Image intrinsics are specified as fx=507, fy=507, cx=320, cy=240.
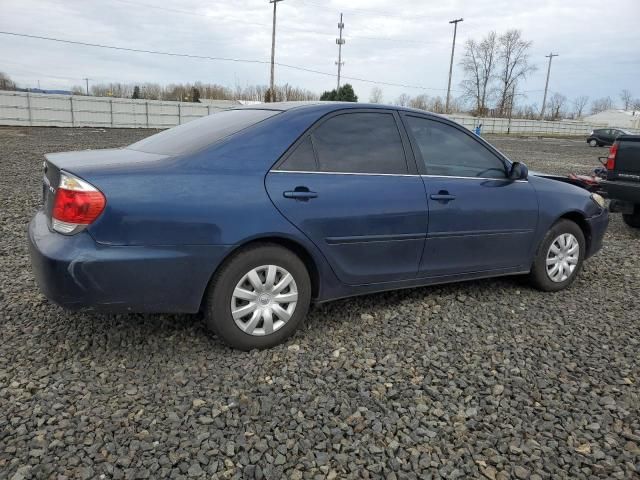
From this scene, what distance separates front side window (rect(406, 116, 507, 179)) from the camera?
3789 mm

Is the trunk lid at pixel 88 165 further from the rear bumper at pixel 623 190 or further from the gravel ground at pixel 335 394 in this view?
the rear bumper at pixel 623 190

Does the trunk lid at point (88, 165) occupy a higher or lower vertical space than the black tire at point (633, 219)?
higher

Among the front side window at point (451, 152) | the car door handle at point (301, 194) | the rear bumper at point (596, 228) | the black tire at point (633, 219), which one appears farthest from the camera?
the black tire at point (633, 219)

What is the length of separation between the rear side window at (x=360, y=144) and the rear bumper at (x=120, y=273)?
0.95 metres

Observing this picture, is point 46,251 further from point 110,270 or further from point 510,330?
point 510,330

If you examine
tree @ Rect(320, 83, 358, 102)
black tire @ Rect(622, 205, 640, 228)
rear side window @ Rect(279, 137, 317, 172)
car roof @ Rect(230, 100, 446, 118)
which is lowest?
black tire @ Rect(622, 205, 640, 228)

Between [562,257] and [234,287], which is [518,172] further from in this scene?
[234,287]

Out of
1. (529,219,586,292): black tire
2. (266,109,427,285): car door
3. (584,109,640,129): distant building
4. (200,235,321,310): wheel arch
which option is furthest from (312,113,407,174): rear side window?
(584,109,640,129): distant building

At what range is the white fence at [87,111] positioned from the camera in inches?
1082

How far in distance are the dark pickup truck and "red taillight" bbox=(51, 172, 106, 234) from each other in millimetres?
6593

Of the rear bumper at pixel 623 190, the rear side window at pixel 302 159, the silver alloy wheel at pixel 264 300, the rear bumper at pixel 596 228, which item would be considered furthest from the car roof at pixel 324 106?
the rear bumper at pixel 623 190

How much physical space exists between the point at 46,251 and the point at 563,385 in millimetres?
2971

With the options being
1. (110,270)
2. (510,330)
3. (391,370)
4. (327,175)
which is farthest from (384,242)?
(110,270)

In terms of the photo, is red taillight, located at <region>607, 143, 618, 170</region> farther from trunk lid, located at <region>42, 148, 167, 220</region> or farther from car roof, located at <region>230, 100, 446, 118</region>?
trunk lid, located at <region>42, 148, 167, 220</region>
